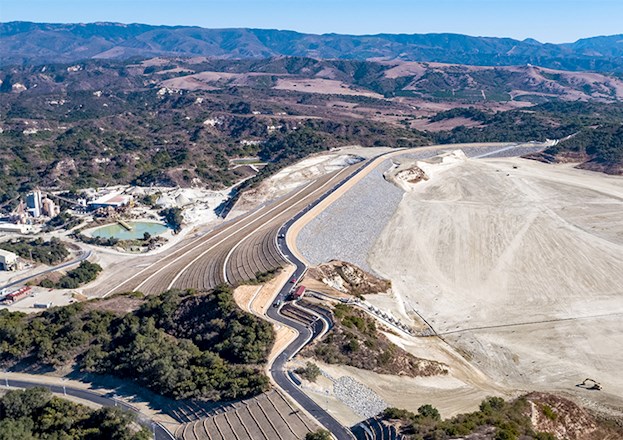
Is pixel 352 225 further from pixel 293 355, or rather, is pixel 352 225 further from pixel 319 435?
pixel 319 435

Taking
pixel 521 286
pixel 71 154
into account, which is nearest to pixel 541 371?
pixel 521 286

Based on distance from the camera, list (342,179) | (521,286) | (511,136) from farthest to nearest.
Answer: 1. (511,136)
2. (342,179)
3. (521,286)

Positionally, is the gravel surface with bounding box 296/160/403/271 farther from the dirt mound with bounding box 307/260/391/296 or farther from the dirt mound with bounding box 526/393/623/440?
the dirt mound with bounding box 526/393/623/440

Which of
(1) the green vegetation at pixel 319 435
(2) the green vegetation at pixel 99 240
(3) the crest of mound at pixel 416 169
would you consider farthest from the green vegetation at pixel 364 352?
(3) the crest of mound at pixel 416 169

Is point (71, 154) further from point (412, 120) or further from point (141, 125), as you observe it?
point (412, 120)

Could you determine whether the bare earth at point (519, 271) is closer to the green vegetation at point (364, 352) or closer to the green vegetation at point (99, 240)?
the green vegetation at point (364, 352)

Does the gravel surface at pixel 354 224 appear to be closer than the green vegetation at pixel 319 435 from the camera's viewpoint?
No
